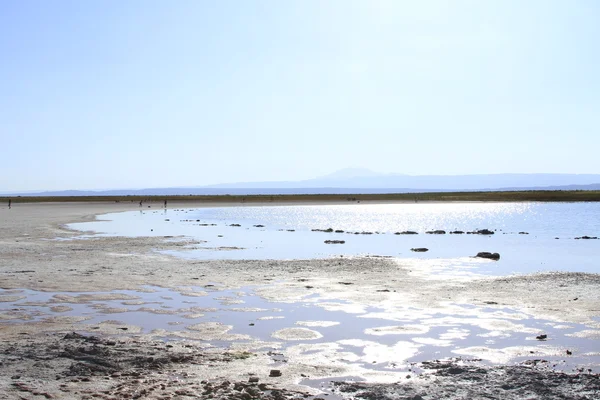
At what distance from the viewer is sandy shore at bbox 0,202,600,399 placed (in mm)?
8742

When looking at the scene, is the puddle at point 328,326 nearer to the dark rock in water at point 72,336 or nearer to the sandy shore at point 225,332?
the sandy shore at point 225,332

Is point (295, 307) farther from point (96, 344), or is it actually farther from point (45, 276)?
point (45, 276)

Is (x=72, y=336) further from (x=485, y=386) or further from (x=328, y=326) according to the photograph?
(x=485, y=386)

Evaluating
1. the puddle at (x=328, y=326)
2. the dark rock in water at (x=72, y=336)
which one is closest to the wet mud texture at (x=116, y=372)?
the dark rock in water at (x=72, y=336)

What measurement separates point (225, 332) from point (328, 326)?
2.42 metres

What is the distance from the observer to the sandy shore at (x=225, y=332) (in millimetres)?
8742

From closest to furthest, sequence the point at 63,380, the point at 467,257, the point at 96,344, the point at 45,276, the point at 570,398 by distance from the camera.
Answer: the point at 570,398
the point at 63,380
the point at 96,344
the point at 45,276
the point at 467,257

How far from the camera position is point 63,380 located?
905 cm

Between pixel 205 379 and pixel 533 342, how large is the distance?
6.81 metres

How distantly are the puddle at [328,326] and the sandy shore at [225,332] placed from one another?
299 millimetres

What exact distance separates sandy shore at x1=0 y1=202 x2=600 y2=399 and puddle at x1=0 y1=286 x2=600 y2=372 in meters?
0.30

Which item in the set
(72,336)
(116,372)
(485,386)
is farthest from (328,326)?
(72,336)

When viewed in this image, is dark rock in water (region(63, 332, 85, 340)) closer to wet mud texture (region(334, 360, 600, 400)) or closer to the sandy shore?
the sandy shore

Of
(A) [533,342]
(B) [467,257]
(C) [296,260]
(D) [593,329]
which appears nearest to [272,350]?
(A) [533,342]
